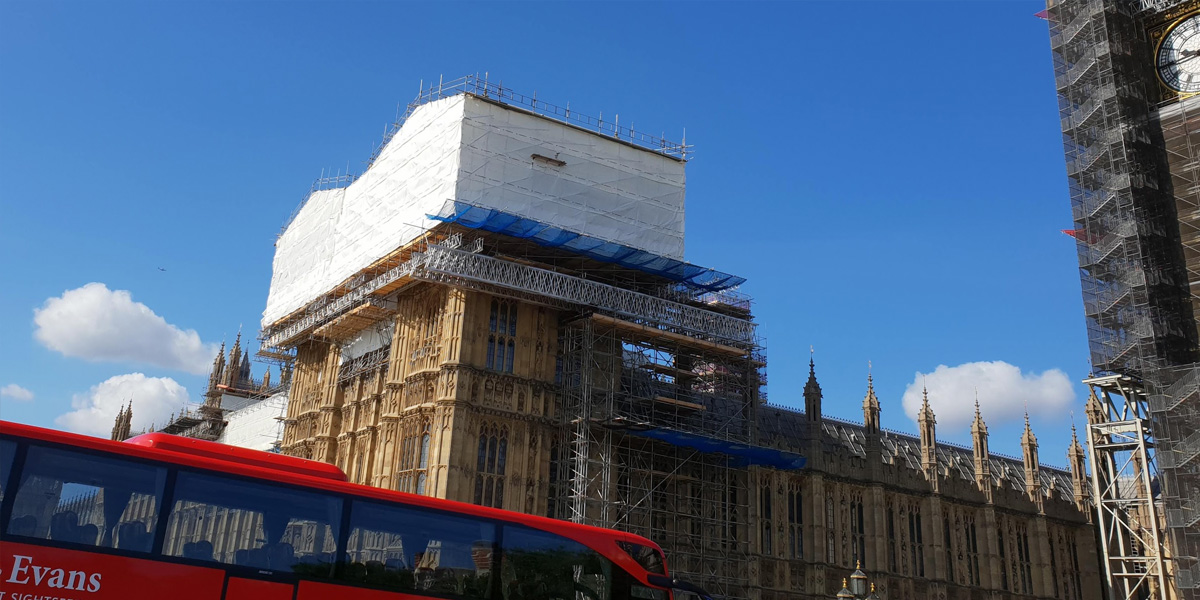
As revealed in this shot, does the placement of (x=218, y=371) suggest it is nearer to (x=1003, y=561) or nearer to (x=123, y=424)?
(x=123, y=424)

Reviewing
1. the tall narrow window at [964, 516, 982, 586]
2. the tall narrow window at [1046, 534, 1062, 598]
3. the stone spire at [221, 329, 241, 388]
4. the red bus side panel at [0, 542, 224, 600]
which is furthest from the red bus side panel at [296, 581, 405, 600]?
the stone spire at [221, 329, 241, 388]

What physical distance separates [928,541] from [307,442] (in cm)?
3199

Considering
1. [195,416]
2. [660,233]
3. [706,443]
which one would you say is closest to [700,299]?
[660,233]

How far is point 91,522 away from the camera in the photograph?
14547mm

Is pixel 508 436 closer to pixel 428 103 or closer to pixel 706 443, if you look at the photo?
pixel 706 443

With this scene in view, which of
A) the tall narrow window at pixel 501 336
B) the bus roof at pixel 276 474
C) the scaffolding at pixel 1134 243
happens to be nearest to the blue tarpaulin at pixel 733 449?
the tall narrow window at pixel 501 336

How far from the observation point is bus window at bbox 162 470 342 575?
597 inches

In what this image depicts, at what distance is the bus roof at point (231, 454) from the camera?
16.0 m

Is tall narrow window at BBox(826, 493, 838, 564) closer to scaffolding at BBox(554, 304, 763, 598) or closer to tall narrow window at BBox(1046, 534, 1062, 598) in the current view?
scaffolding at BBox(554, 304, 763, 598)

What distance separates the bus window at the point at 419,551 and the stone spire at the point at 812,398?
1390 inches

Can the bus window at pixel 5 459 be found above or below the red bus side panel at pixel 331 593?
above

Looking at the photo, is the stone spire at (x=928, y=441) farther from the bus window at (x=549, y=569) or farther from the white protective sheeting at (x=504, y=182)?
the bus window at (x=549, y=569)

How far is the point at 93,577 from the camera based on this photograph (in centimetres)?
1430

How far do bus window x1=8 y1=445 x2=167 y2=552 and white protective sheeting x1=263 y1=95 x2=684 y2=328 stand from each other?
27443 mm
